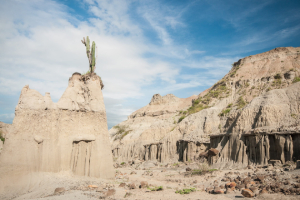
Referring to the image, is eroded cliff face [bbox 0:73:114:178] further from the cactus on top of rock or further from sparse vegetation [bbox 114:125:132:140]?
sparse vegetation [bbox 114:125:132:140]

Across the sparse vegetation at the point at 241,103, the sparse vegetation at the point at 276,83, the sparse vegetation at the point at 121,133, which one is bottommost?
the sparse vegetation at the point at 121,133

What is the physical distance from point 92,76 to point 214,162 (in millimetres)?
13197

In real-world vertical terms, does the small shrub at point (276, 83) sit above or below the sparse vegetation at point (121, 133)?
above

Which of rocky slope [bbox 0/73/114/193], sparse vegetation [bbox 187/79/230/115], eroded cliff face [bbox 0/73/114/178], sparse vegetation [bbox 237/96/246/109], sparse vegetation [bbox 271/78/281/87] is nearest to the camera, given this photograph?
rocky slope [bbox 0/73/114/193]

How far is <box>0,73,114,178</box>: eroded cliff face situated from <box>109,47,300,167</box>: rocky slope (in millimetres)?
11650

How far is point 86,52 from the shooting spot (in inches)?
561

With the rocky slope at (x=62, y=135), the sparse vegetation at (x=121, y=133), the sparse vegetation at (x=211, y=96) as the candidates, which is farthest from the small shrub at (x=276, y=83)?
the rocky slope at (x=62, y=135)

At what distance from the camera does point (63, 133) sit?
11820mm

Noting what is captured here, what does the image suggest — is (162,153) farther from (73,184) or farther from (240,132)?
(73,184)

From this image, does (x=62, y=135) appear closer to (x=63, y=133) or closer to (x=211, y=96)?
(x=63, y=133)

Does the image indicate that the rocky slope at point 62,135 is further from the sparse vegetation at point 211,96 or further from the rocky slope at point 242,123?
the sparse vegetation at point 211,96

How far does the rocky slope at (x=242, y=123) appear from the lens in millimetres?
17047

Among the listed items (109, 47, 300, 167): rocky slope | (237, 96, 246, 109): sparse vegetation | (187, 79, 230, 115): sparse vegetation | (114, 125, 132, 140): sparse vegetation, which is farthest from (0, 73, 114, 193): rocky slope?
(114, 125, 132, 140): sparse vegetation

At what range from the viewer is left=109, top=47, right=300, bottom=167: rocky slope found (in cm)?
1705
